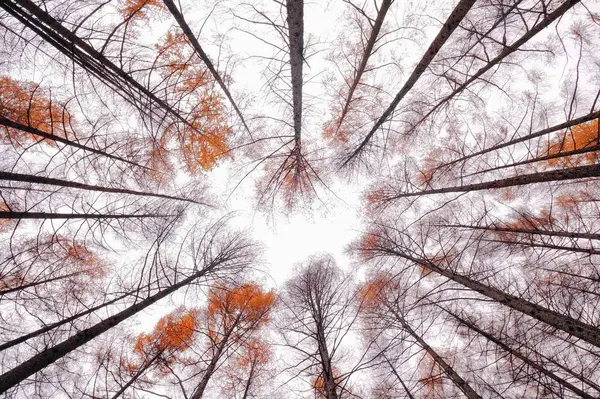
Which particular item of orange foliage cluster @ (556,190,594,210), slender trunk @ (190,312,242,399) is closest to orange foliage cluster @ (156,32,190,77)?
slender trunk @ (190,312,242,399)

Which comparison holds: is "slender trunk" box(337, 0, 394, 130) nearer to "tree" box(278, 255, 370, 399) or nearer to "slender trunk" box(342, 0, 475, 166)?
"slender trunk" box(342, 0, 475, 166)

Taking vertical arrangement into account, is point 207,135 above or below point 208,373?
above

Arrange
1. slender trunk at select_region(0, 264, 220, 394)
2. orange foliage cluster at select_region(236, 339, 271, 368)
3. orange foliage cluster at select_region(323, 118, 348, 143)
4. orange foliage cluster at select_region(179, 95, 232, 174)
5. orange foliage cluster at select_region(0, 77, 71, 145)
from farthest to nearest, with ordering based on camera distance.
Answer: orange foliage cluster at select_region(323, 118, 348, 143), orange foliage cluster at select_region(236, 339, 271, 368), orange foliage cluster at select_region(179, 95, 232, 174), orange foliage cluster at select_region(0, 77, 71, 145), slender trunk at select_region(0, 264, 220, 394)

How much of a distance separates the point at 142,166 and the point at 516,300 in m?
8.44

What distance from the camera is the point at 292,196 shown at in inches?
290

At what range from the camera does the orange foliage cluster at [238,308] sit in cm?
803

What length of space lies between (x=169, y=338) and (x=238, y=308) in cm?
207

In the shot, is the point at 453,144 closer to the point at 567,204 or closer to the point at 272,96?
the point at 567,204

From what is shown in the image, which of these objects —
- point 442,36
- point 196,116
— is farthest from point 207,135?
point 442,36

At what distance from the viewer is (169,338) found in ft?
24.0

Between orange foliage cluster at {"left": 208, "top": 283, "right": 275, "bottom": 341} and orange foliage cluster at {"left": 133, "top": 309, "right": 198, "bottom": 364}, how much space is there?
2.17ft

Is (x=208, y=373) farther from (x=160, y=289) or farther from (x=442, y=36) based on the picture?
(x=442, y=36)

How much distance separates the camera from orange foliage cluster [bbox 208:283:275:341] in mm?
8031

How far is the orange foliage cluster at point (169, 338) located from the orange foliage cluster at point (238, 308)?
662 millimetres
